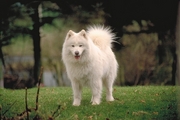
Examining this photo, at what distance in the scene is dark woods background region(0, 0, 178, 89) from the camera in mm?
14398

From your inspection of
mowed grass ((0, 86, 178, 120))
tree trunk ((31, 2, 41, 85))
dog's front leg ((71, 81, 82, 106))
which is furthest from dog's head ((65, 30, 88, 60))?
tree trunk ((31, 2, 41, 85))

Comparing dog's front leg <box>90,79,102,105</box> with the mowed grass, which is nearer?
the mowed grass

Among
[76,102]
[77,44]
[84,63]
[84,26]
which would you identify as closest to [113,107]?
[76,102]

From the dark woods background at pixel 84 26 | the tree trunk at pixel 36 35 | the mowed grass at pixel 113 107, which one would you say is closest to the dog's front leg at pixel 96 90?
the mowed grass at pixel 113 107

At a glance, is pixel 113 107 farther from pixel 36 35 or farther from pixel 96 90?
pixel 36 35

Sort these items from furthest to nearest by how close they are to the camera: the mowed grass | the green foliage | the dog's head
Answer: the green foliage
the dog's head
the mowed grass

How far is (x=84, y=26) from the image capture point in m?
18.2

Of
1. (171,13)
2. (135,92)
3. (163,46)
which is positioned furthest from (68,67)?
(163,46)

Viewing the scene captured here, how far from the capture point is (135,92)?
9992 mm

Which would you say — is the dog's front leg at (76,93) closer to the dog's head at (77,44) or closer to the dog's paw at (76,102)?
the dog's paw at (76,102)

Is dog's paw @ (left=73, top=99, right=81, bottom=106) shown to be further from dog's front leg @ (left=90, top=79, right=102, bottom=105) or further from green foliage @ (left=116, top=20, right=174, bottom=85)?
green foliage @ (left=116, top=20, right=174, bottom=85)

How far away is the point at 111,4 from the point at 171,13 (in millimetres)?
2211

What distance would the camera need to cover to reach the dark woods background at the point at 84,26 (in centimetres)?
1440

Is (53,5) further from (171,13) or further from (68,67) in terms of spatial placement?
(68,67)
